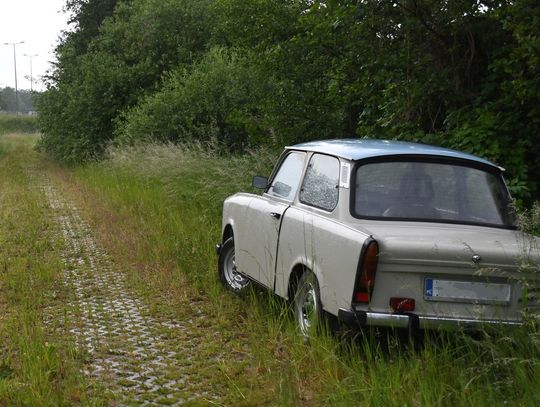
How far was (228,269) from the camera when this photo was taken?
28.0ft

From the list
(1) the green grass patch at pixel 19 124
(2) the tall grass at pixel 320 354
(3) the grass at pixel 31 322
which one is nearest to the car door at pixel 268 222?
(2) the tall grass at pixel 320 354

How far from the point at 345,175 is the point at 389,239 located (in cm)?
99

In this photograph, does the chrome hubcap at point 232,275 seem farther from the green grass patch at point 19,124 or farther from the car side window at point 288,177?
the green grass patch at point 19,124

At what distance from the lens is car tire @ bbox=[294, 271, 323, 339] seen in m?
5.72

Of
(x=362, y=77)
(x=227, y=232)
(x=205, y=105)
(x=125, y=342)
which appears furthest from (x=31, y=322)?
(x=205, y=105)

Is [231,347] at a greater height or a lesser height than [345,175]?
lesser

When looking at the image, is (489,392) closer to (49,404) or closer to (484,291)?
(484,291)

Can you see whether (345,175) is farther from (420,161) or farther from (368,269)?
(368,269)

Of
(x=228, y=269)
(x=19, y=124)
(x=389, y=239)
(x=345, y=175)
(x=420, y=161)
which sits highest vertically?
(x=420, y=161)

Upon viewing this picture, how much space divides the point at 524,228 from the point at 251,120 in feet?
35.9

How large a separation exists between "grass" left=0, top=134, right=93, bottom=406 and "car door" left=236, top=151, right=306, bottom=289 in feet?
5.95

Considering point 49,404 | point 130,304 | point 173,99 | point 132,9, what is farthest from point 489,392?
point 132,9

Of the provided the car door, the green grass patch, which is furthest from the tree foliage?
the green grass patch

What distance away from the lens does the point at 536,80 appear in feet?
26.9
